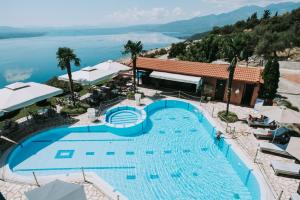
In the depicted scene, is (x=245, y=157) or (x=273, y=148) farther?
(x=273, y=148)

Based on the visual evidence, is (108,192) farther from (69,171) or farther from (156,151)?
(156,151)

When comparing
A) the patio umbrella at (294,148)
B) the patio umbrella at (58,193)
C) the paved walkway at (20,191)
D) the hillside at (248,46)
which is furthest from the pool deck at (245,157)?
the hillside at (248,46)

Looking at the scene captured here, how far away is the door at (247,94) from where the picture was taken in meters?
21.3

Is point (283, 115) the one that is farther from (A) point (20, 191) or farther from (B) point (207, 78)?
(A) point (20, 191)

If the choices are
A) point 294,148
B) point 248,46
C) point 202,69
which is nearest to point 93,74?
point 202,69

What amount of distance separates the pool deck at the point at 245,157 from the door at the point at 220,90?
1383 mm

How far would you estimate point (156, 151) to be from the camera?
1533 cm

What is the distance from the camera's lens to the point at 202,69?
77.8ft

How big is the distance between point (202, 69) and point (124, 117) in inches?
432

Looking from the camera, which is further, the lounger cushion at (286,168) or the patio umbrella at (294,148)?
the lounger cushion at (286,168)

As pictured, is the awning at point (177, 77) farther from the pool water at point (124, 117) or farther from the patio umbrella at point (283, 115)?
the patio umbrella at point (283, 115)

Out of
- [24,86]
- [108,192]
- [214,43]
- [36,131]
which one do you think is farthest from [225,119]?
[214,43]

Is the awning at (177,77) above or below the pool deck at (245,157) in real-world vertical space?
above

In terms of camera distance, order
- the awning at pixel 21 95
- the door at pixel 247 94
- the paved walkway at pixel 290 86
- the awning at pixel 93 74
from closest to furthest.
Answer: the awning at pixel 21 95, the awning at pixel 93 74, the door at pixel 247 94, the paved walkway at pixel 290 86
